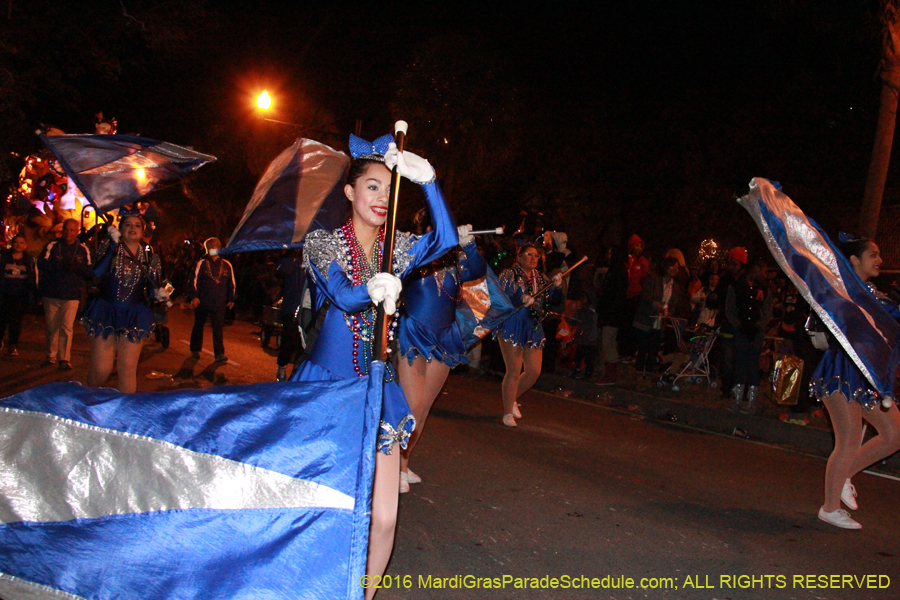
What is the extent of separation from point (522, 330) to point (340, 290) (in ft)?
18.0

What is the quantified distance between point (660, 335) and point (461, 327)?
5465 millimetres

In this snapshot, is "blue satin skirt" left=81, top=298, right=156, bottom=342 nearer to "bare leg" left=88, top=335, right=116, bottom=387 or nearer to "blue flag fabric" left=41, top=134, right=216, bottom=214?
"bare leg" left=88, top=335, right=116, bottom=387

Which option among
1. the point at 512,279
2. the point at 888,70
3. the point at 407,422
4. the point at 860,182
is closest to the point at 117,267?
the point at 512,279

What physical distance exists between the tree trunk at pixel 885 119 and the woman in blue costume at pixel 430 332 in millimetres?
7714

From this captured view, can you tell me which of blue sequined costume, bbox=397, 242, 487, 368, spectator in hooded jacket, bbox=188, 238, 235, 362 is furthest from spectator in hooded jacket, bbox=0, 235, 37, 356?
blue sequined costume, bbox=397, 242, 487, 368

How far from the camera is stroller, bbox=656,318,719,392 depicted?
1133 centimetres

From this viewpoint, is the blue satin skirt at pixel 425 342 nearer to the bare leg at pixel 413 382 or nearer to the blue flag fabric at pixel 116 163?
the bare leg at pixel 413 382

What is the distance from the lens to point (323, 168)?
5312mm

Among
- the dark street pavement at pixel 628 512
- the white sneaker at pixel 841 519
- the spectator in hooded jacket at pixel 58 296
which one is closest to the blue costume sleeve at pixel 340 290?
the dark street pavement at pixel 628 512

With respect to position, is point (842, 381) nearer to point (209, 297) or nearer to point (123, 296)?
point (123, 296)

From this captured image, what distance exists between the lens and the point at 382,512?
10.4 feet

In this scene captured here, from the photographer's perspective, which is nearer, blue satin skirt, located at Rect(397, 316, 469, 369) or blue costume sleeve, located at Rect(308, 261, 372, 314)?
blue costume sleeve, located at Rect(308, 261, 372, 314)

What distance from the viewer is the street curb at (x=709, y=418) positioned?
852 centimetres

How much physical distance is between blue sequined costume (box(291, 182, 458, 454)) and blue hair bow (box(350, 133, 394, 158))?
1.32 ft
